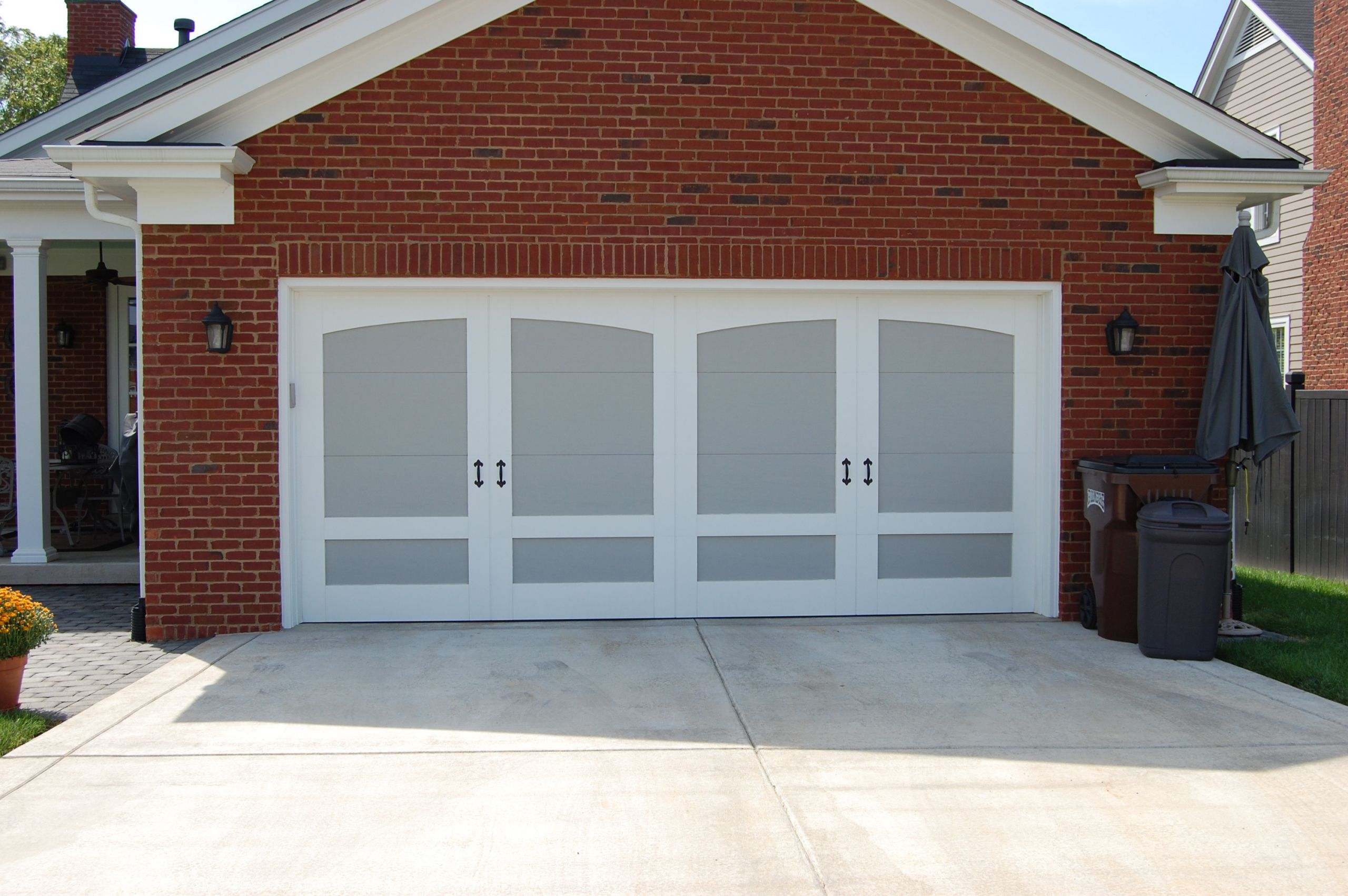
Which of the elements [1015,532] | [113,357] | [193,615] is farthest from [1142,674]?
[113,357]

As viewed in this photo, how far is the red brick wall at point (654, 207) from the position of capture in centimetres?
793

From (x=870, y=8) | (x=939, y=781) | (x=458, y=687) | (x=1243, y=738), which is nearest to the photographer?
(x=939, y=781)

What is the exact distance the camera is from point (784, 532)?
8539 mm

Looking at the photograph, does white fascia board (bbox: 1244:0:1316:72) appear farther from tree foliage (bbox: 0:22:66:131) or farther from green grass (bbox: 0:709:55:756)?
tree foliage (bbox: 0:22:66:131)

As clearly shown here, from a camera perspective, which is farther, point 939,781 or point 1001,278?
point 1001,278

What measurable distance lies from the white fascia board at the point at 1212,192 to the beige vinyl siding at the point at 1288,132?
31.8 ft

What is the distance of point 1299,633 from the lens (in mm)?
8328

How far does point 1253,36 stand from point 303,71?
696 inches

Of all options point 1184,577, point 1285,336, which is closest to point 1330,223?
point 1285,336

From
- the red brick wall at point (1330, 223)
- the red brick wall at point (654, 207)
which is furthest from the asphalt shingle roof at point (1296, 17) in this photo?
the red brick wall at point (654, 207)

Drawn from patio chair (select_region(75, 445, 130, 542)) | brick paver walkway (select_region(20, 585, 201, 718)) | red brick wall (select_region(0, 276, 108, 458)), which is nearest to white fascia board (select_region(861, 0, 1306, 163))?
brick paver walkway (select_region(20, 585, 201, 718))

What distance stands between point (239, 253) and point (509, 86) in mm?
2218

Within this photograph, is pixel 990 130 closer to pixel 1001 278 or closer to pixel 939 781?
pixel 1001 278

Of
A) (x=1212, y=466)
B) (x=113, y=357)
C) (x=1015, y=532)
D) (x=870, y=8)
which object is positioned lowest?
(x=1015, y=532)
